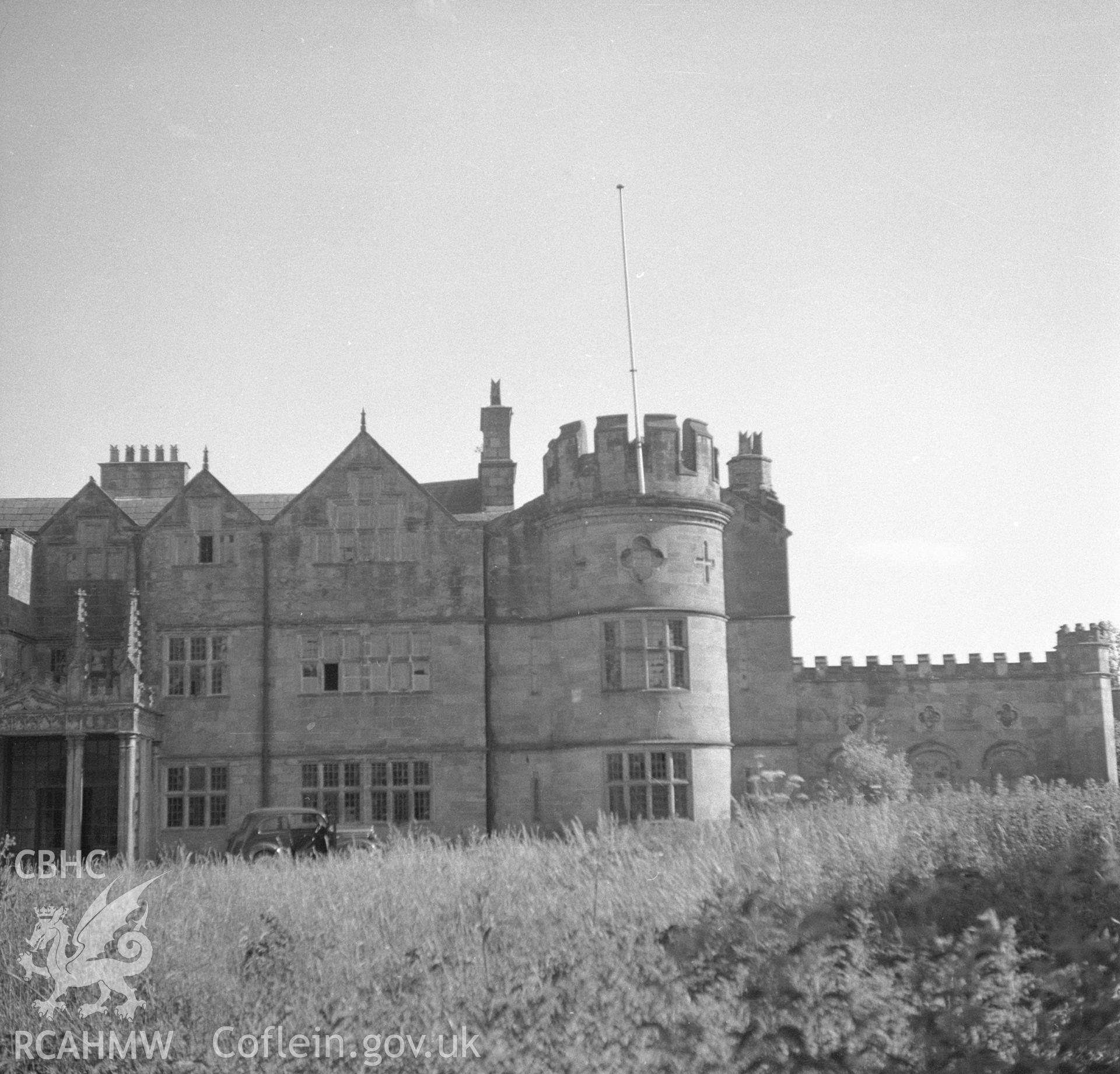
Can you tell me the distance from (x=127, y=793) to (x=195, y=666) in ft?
12.1

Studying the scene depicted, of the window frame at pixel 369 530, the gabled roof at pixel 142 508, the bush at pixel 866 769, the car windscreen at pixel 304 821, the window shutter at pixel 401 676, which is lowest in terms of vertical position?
the car windscreen at pixel 304 821

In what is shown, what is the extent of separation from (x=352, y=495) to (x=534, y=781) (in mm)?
7724

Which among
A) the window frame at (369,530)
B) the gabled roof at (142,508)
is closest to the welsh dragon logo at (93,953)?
the window frame at (369,530)

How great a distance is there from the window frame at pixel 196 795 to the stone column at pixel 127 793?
60.6 inches

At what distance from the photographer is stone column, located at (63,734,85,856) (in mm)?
27000

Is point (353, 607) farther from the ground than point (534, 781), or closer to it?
farther from the ground

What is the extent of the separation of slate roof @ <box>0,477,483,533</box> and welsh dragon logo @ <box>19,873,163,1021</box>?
2056cm

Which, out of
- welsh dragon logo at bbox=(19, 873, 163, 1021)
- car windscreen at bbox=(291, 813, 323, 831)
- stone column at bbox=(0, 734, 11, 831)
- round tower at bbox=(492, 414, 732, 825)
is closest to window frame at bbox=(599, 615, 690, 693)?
round tower at bbox=(492, 414, 732, 825)

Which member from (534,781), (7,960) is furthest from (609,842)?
(534,781)

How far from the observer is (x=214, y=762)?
30094 millimetres

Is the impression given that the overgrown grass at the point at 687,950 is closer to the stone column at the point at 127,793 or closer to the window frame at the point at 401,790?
the stone column at the point at 127,793

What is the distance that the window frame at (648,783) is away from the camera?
94.5ft

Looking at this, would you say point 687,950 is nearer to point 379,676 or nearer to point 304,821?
point 304,821

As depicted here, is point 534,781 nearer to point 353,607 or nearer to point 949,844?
point 353,607
